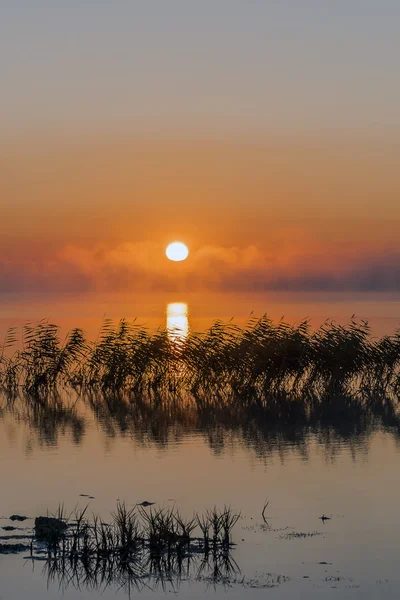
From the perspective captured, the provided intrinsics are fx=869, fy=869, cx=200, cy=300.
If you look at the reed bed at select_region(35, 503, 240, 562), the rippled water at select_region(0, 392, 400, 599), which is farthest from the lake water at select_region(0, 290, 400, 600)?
the reed bed at select_region(35, 503, 240, 562)

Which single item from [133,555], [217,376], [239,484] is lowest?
[133,555]

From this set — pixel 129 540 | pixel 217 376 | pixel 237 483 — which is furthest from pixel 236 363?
pixel 129 540

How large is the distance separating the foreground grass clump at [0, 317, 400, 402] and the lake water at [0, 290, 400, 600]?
4.35 metres

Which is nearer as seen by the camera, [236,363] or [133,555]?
[133,555]

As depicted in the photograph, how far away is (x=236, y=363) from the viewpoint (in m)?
36.3

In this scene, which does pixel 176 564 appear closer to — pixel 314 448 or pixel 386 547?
pixel 386 547

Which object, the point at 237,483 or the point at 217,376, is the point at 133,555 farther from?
the point at 217,376

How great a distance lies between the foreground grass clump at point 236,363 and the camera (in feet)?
118

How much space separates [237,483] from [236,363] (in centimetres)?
1798

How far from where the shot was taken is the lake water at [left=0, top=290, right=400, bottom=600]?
11633mm

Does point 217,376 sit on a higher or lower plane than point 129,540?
higher

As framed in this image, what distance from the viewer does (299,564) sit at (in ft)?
40.4

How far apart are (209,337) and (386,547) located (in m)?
24.4

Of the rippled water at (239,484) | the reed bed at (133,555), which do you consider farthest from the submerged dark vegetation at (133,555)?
the rippled water at (239,484)
